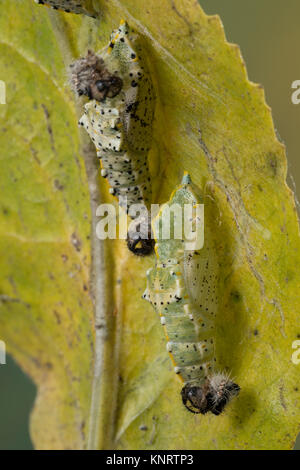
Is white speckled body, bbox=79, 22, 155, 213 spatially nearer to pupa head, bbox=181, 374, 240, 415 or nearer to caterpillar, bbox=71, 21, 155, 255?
caterpillar, bbox=71, 21, 155, 255

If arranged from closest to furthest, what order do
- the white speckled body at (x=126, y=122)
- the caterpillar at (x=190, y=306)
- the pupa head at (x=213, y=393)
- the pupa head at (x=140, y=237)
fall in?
the white speckled body at (x=126, y=122) < the caterpillar at (x=190, y=306) < the pupa head at (x=213, y=393) < the pupa head at (x=140, y=237)

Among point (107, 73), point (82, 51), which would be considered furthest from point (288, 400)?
point (82, 51)

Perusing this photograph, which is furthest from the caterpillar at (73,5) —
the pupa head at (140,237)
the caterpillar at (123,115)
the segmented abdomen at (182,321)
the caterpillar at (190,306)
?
the segmented abdomen at (182,321)

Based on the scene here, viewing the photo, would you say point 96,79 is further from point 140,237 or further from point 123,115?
point 140,237

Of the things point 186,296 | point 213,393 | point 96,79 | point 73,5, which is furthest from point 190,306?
point 73,5

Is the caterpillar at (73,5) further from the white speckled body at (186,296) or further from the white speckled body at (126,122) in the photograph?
the white speckled body at (186,296)

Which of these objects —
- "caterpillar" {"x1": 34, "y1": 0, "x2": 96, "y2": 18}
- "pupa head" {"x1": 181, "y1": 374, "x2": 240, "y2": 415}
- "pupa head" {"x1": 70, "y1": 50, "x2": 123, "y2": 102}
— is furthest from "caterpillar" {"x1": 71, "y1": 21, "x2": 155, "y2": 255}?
"pupa head" {"x1": 181, "y1": 374, "x2": 240, "y2": 415}
